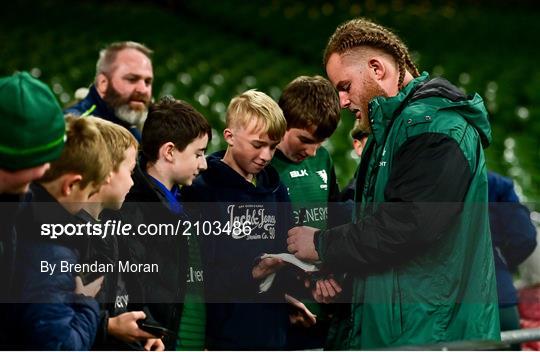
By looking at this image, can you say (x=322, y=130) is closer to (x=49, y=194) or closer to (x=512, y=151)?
(x=49, y=194)

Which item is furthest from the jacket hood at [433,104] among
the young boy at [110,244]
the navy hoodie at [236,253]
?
the young boy at [110,244]

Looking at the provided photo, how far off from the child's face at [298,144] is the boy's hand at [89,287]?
99cm

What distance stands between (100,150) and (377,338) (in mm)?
954

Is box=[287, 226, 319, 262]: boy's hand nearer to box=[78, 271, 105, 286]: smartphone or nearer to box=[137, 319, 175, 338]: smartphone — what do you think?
box=[137, 319, 175, 338]: smartphone

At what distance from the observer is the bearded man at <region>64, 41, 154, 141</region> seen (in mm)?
4273

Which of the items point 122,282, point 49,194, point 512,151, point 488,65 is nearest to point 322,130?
point 122,282

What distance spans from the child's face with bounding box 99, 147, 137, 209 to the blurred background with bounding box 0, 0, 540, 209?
353cm

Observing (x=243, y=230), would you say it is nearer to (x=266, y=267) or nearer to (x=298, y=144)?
(x=266, y=267)

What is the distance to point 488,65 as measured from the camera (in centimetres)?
1185

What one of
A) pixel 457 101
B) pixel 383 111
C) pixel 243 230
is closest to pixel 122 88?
pixel 243 230

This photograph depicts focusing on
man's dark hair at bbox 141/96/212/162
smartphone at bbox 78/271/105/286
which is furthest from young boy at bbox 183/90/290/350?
smartphone at bbox 78/271/105/286

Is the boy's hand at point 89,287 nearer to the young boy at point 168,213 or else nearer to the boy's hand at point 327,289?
the young boy at point 168,213

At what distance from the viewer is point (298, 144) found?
3.29 meters

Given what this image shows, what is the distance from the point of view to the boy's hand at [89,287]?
7.97 feet
